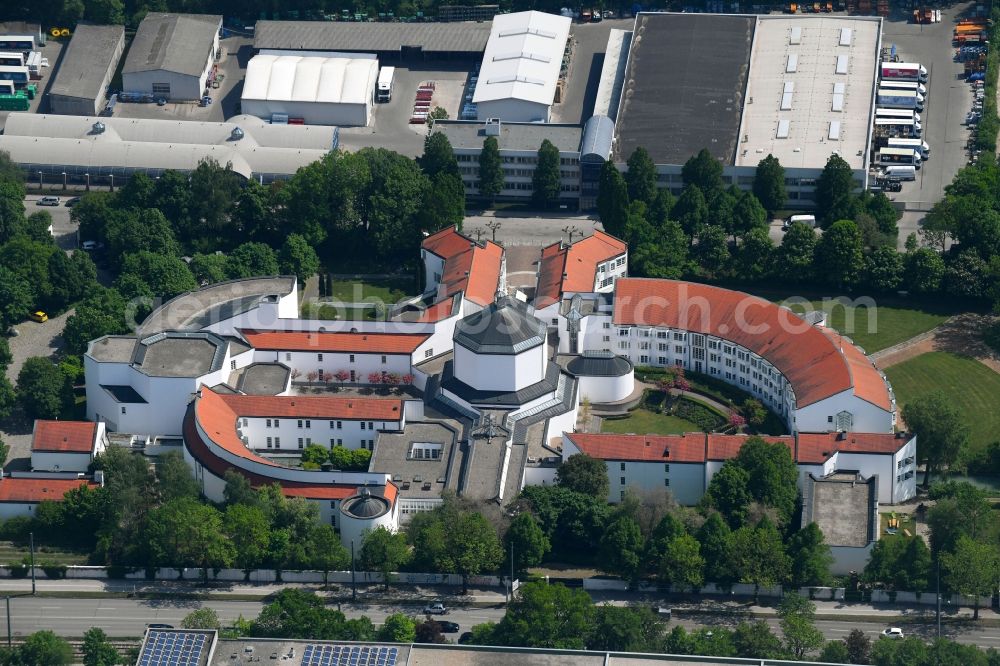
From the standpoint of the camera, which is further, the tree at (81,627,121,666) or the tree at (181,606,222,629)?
the tree at (181,606,222,629)

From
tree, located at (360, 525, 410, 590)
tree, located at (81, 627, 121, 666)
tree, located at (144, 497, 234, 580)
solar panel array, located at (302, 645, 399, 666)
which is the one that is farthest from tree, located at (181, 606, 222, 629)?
tree, located at (360, 525, 410, 590)

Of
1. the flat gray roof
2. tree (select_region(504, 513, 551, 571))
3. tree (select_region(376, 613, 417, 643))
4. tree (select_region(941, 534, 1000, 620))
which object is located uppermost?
the flat gray roof

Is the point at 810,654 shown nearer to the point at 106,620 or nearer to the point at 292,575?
the point at 292,575

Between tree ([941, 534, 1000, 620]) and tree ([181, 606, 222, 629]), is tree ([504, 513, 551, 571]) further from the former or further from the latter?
tree ([941, 534, 1000, 620])

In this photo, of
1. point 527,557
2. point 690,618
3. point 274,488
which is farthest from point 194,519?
point 690,618

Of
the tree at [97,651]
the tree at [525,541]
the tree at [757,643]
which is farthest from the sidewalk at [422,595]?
the tree at [97,651]

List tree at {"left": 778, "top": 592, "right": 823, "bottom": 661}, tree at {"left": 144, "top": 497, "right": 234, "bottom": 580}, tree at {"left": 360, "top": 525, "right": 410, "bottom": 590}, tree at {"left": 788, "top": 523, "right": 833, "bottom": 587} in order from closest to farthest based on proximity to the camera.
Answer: tree at {"left": 778, "top": 592, "right": 823, "bottom": 661} < tree at {"left": 788, "top": 523, "right": 833, "bottom": 587} < tree at {"left": 360, "top": 525, "right": 410, "bottom": 590} < tree at {"left": 144, "top": 497, "right": 234, "bottom": 580}

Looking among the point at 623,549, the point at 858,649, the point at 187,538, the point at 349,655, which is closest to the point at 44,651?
the point at 187,538
